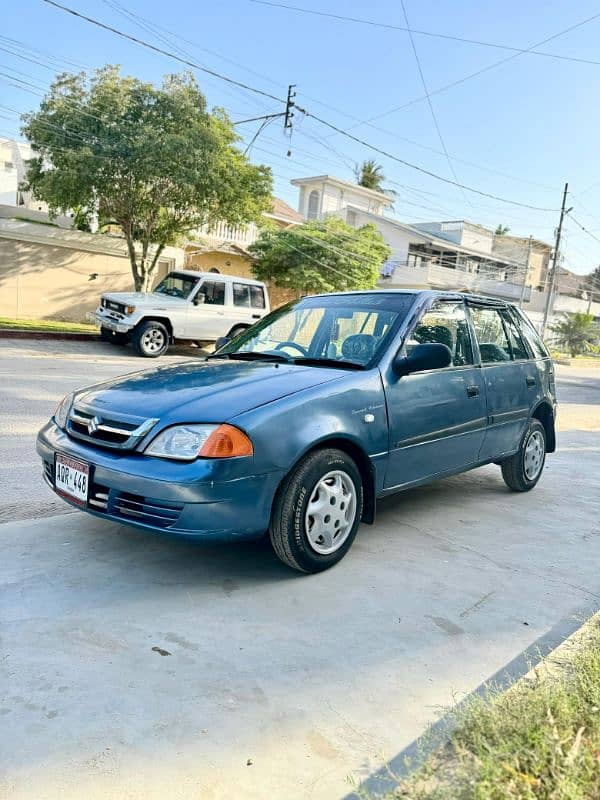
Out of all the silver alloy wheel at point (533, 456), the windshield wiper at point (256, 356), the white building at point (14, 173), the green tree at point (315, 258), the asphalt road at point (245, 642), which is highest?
the white building at point (14, 173)

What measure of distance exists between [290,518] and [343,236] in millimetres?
23153

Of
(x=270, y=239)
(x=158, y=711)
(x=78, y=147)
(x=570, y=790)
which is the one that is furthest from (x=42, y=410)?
(x=270, y=239)

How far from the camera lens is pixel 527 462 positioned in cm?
561

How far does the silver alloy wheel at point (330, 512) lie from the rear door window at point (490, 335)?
1837 mm

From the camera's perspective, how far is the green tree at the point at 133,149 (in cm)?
1594

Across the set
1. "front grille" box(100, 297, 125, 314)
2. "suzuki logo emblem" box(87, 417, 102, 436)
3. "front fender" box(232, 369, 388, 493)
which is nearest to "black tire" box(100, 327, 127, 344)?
"front grille" box(100, 297, 125, 314)

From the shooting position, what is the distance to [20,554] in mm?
3594

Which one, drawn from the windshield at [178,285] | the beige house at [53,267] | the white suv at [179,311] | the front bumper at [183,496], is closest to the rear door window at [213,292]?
the white suv at [179,311]

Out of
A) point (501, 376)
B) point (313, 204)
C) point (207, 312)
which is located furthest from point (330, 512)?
point (313, 204)

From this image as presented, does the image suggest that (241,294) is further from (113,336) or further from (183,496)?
(183,496)

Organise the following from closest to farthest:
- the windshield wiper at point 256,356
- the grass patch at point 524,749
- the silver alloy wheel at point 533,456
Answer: the grass patch at point 524,749
the windshield wiper at point 256,356
the silver alloy wheel at point 533,456

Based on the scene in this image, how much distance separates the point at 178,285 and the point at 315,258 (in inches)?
387

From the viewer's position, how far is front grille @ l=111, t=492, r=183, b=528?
3.12 m

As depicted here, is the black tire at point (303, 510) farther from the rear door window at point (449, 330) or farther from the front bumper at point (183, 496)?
the rear door window at point (449, 330)
